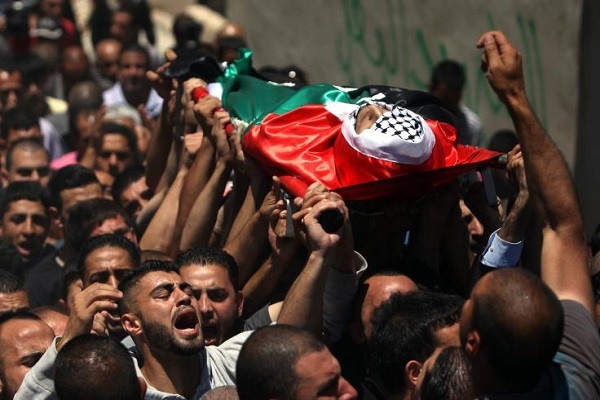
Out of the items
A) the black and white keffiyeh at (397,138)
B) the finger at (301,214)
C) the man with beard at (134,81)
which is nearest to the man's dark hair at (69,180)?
the man with beard at (134,81)

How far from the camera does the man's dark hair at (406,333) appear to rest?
4629 millimetres

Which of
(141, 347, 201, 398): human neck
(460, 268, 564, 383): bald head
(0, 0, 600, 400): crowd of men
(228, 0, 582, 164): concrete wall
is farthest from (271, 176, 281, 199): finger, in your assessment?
(228, 0, 582, 164): concrete wall

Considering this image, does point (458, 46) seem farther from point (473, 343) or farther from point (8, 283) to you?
point (473, 343)

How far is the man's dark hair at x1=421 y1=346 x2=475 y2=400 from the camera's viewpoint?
4.20m

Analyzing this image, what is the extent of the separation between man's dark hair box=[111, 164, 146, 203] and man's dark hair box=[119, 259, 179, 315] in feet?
8.89

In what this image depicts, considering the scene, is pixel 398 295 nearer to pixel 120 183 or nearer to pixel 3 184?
pixel 120 183

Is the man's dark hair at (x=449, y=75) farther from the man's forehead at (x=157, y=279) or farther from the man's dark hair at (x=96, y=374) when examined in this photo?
the man's dark hair at (x=96, y=374)

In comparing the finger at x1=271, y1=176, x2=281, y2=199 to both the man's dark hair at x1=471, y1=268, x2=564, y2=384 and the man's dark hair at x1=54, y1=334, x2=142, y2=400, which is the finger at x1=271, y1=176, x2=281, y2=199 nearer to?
the man's dark hair at x1=54, y1=334, x2=142, y2=400

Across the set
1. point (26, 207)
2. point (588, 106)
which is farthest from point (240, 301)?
point (588, 106)

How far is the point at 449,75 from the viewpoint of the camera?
32.8ft

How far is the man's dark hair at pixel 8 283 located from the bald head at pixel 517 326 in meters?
3.35

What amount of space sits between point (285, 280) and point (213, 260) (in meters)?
0.35

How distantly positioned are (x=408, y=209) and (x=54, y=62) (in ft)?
26.3

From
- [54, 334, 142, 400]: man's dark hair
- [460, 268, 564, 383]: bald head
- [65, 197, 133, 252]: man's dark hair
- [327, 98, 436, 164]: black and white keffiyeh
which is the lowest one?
[65, 197, 133, 252]: man's dark hair
